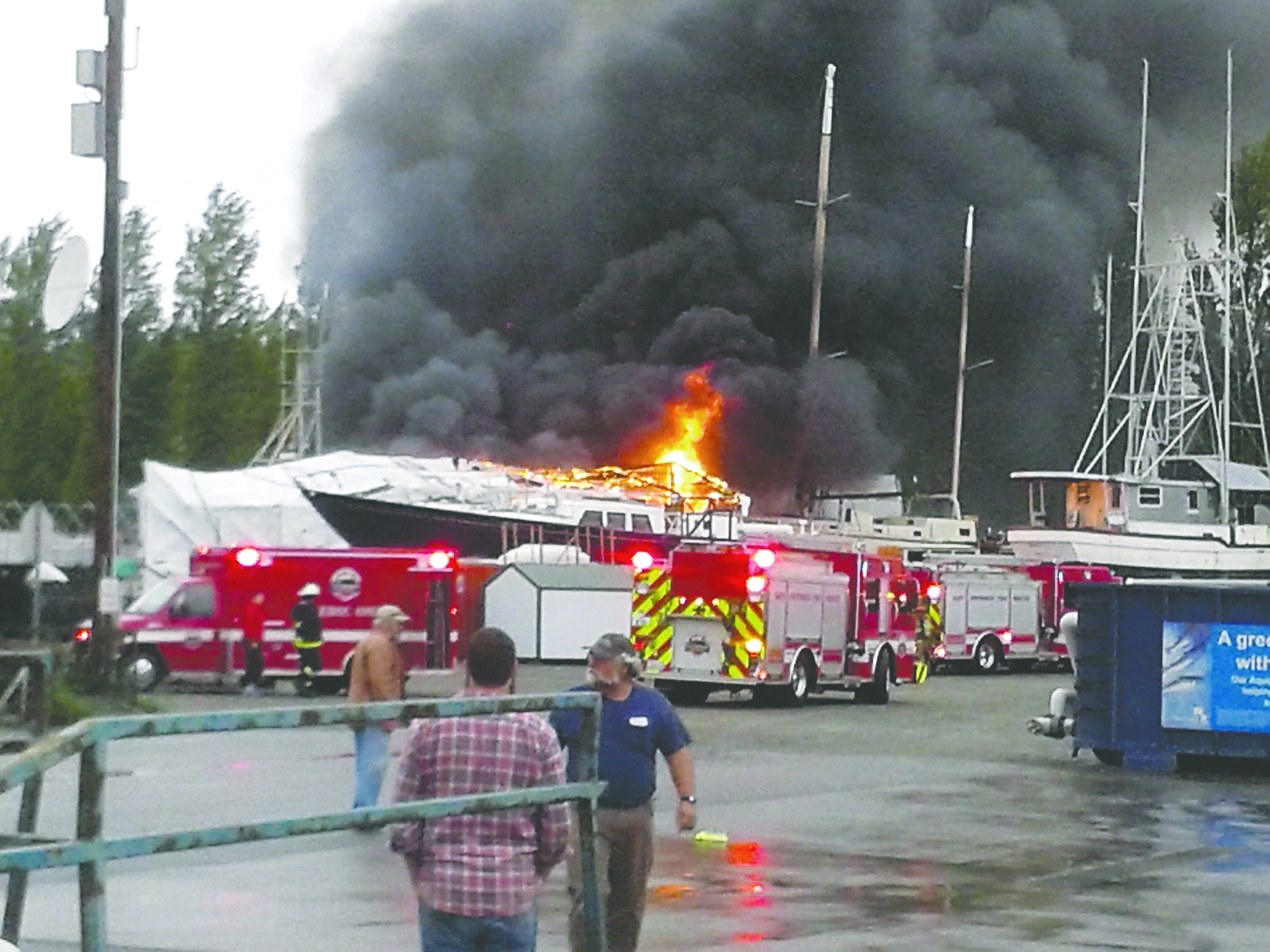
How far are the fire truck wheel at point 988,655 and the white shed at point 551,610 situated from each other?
7979mm

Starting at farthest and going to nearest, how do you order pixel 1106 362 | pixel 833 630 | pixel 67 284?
pixel 1106 362
pixel 833 630
pixel 67 284

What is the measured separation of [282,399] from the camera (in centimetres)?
5744

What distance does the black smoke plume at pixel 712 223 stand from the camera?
2270 inches

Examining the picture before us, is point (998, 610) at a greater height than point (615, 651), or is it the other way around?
point (615, 651)

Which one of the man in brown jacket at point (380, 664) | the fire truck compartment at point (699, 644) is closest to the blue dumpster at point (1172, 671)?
the fire truck compartment at point (699, 644)

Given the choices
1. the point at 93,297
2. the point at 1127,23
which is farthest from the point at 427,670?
the point at 1127,23

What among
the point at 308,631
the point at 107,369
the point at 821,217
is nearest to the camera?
the point at 107,369

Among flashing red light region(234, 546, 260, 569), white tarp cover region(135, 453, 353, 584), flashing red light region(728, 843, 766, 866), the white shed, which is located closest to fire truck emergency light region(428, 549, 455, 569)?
flashing red light region(234, 546, 260, 569)

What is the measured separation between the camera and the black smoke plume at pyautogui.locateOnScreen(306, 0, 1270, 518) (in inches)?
2270

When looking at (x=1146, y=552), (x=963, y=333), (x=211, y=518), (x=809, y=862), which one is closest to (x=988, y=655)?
(x=1146, y=552)

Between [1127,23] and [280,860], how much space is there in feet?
193

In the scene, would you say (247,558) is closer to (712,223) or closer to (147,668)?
(147,668)

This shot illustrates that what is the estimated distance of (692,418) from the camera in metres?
56.4

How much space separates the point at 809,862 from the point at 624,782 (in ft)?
16.8
